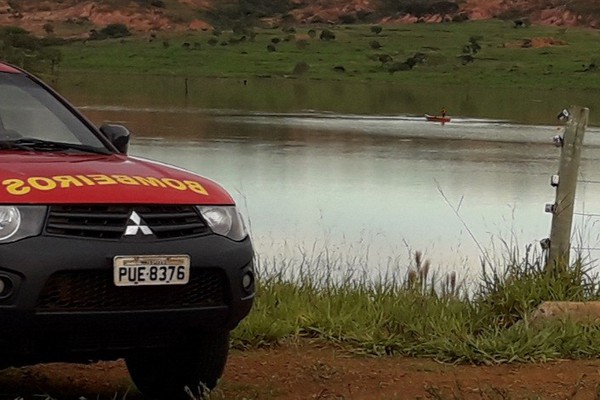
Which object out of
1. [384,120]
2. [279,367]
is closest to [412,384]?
[279,367]

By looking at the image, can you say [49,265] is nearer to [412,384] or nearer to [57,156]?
[57,156]

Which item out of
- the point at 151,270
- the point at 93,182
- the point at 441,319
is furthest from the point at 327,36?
the point at 151,270

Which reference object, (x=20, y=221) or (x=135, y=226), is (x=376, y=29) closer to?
(x=135, y=226)

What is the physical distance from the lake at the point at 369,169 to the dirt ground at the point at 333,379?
2.66 meters

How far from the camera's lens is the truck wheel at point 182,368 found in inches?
219

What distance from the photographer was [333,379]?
247 inches

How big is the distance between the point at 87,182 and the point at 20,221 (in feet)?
1.12

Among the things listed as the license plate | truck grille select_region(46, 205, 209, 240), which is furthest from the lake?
the license plate

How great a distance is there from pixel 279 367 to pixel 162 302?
1.74 metres

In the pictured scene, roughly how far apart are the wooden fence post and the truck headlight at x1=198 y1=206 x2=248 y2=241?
9.90 feet

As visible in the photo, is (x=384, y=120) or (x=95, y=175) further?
(x=384, y=120)

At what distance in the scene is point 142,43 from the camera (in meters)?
105

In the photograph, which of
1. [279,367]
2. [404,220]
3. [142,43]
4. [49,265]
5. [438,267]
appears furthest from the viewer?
[142,43]

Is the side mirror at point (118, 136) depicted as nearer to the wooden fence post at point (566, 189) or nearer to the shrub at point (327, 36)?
the wooden fence post at point (566, 189)
